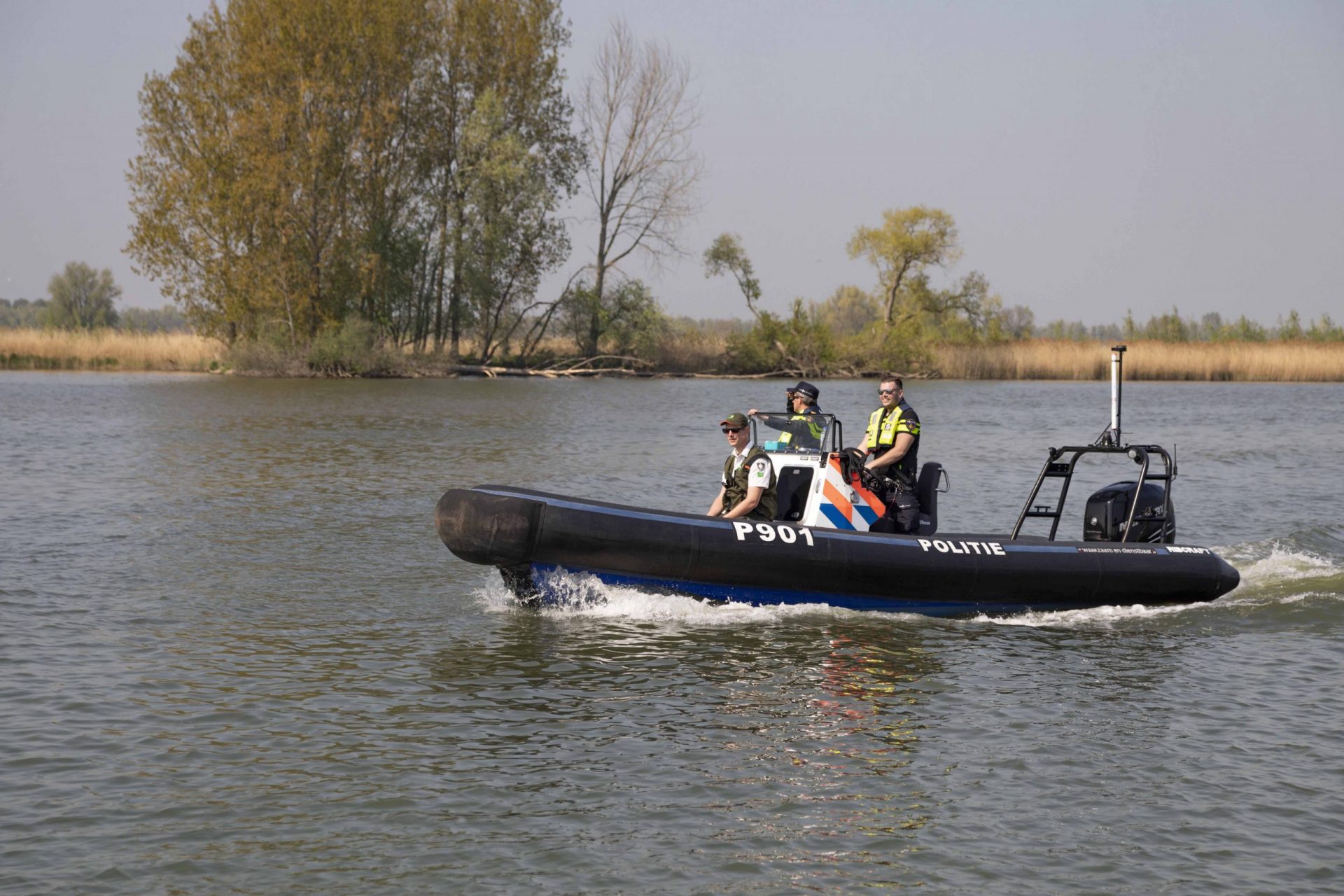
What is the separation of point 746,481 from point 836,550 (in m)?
0.97

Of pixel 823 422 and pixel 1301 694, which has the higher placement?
pixel 823 422

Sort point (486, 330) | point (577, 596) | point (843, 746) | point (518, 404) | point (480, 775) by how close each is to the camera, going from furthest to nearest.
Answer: point (486, 330)
point (518, 404)
point (577, 596)
point (843, 746)
point (480, 775)

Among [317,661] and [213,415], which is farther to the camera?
[213,415]

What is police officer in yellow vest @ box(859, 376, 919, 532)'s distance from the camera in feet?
34.8

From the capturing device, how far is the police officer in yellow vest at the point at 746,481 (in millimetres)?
10234

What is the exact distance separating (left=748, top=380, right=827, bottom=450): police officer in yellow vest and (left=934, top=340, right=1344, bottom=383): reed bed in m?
36.7

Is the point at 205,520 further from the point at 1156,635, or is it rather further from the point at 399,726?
the point at 1156,635

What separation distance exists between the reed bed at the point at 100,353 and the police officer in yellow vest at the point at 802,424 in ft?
144

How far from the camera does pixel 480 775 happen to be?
6.62m

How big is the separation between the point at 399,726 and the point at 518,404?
28177 millimetres

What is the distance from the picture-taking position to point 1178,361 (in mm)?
48531

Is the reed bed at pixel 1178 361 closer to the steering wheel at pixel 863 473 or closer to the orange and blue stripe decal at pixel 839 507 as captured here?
the steering wheel at pixel 863 473

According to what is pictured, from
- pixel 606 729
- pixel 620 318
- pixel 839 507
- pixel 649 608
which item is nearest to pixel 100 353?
pixel 620 318

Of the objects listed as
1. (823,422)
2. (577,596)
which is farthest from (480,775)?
(823,422)
